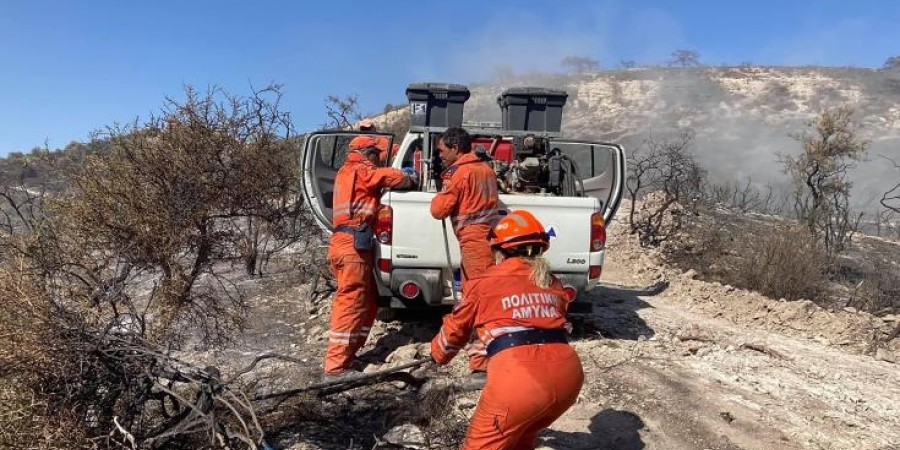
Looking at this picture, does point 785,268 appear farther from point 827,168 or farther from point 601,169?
point 827,168

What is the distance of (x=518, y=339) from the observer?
109 inches

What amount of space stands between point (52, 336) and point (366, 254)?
2308 mm

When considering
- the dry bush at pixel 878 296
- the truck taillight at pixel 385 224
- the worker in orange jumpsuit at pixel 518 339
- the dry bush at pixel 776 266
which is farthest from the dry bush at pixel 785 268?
the worker in orange jumpsuit at pixel 518 339

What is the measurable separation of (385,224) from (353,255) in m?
0.34

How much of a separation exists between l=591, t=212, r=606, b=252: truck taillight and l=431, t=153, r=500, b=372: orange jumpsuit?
2.99 feet

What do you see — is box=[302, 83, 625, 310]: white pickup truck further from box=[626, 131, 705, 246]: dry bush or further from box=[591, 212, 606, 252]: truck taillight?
box=[626, 131, 705, 246]: dry bush

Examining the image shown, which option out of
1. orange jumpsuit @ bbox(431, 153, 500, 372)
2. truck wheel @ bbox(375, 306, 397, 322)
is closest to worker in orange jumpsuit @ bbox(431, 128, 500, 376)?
orange jumpsuit @ bbox(431, 153, 500, 372)

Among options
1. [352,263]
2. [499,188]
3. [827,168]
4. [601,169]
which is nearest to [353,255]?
[352,263]

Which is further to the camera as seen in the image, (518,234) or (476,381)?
(476,381)

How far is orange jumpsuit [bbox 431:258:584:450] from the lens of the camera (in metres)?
2.69

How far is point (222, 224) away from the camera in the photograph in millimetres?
6094

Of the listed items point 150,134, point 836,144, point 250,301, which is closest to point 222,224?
point 150,134

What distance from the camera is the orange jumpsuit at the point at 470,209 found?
470 cm

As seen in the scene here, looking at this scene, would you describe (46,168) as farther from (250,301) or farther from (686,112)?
(686,112)
